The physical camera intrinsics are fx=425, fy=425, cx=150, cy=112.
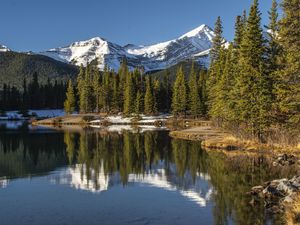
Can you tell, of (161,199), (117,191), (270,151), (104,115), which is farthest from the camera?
(104,115)

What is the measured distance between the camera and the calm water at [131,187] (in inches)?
843

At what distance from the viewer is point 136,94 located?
421 ft

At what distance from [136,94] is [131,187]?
9962cm

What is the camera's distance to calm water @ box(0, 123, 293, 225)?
2141 centimetres

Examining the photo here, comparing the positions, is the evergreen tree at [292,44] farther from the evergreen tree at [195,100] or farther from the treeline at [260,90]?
the evergreen tree at [195,100]

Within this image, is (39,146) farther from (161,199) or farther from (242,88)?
(161,199)

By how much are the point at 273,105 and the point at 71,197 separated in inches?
1098

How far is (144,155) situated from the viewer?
47.7 metres

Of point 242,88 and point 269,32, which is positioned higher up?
point 269,32

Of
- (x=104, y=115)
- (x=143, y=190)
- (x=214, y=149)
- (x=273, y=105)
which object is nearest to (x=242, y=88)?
(x=273, y=105)

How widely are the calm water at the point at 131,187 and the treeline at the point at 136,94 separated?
2620 inches

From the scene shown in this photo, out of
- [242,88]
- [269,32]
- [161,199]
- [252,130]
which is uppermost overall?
[269,32]

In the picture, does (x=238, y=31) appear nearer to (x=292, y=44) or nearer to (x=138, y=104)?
(x=292, y=44)

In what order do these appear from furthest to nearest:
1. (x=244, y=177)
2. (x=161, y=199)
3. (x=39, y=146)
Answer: (x=39, y=146) → (x=244, y=177) → (x=161, y=199)
